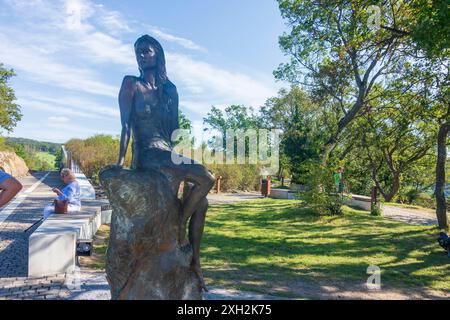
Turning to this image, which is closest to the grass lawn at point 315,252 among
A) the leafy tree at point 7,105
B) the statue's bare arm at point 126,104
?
the statue's bare arm at point 126,104

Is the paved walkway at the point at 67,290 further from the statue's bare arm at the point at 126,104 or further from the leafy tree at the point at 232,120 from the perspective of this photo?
the leafy tree at the point at 232,120

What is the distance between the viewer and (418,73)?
10.9 metres

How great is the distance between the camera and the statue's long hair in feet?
11.3

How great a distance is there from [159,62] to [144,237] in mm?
1749

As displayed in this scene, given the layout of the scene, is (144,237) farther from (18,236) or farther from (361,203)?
(361,203)

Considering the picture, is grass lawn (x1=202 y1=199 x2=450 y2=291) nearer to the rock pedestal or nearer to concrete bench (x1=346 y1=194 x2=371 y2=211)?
the rock pedestal

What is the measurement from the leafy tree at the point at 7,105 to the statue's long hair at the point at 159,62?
23593mm

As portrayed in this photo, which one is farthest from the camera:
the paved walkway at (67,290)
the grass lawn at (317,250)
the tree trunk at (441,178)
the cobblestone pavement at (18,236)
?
the tree trunk at (441,178)

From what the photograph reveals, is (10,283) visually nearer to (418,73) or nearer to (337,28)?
(418,73)

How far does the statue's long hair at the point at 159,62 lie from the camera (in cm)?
344

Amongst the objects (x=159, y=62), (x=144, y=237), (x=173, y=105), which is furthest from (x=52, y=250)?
(x=159, y=62)

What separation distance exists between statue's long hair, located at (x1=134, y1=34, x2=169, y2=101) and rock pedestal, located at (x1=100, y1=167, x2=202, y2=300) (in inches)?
37.5

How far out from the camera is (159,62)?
353 centimetres
